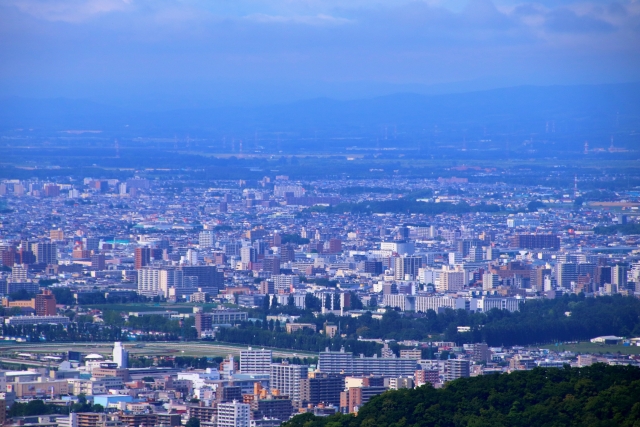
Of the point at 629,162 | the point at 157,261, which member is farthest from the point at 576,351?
Result: the point at 629,162

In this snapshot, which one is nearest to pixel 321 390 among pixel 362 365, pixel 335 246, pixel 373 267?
pixel 362 365

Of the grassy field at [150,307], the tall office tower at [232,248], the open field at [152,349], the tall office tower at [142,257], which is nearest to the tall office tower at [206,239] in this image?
the tall office tower at [232,248]

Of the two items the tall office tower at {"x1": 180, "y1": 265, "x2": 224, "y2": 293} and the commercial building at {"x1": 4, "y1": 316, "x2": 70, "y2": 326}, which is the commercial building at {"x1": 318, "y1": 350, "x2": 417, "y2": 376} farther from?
the tall office tower at {"x1": 180, "y1": 265, "x2": 224, "y2": 293}

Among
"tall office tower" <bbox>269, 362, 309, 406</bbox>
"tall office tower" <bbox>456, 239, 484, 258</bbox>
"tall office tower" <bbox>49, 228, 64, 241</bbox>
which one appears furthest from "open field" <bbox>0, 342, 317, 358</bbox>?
"tall office tower" <bbox>49, 228, 64, 241</bbox>

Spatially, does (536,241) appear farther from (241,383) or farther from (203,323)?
(241,383)

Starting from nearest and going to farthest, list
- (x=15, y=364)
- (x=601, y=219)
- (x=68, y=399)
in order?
(x=68, y=399) < (x=15, y=364) < (x=601, y=219)

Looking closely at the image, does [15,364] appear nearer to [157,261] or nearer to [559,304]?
[559,304]

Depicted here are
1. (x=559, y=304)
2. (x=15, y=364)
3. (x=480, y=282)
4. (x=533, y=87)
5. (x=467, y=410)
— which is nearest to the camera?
(x=467, y=410)
